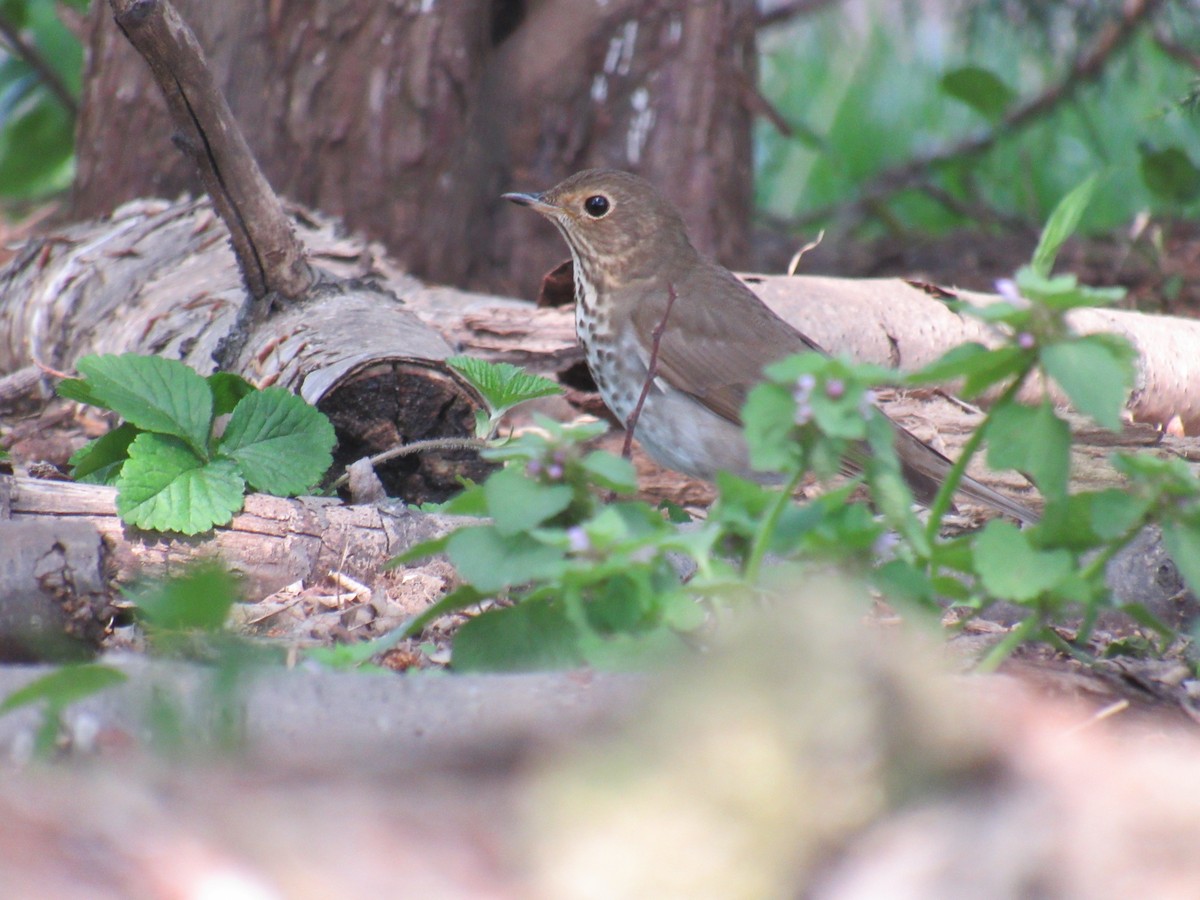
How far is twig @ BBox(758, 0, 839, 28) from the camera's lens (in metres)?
7.16

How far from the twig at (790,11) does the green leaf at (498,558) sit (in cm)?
564

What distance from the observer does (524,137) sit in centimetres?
564

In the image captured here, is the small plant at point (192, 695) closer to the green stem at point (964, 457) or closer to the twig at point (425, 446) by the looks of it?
the green stem at point (964, 457)

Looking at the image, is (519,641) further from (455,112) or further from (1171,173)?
(1171,173)

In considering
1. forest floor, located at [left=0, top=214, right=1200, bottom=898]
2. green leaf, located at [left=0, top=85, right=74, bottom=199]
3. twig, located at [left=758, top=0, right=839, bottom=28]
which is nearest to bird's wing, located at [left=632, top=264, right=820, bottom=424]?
forest floor, located at [left=0, top=214, right=1200, bottom=898]

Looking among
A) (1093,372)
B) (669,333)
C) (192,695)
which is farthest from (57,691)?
(669,333)

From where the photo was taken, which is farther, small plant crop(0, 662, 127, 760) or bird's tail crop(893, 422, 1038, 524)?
bird's tail crop(893, 422, 1038, 524)

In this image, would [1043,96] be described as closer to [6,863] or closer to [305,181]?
[305,181]

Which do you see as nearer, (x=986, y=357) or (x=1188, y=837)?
(x=1188, y=837)

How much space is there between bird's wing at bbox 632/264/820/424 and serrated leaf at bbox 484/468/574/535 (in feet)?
6.12

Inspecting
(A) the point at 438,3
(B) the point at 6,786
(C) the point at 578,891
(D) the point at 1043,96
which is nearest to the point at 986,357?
(C) the point at 578,891

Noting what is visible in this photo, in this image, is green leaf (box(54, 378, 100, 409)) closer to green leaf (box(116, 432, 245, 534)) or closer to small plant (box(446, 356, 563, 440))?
green leaf (box(116, 432, 245, 534))

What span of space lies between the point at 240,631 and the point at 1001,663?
1378 millimetres

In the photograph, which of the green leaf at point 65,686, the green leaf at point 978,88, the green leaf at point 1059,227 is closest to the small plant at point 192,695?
the green leaf at point 65,686
